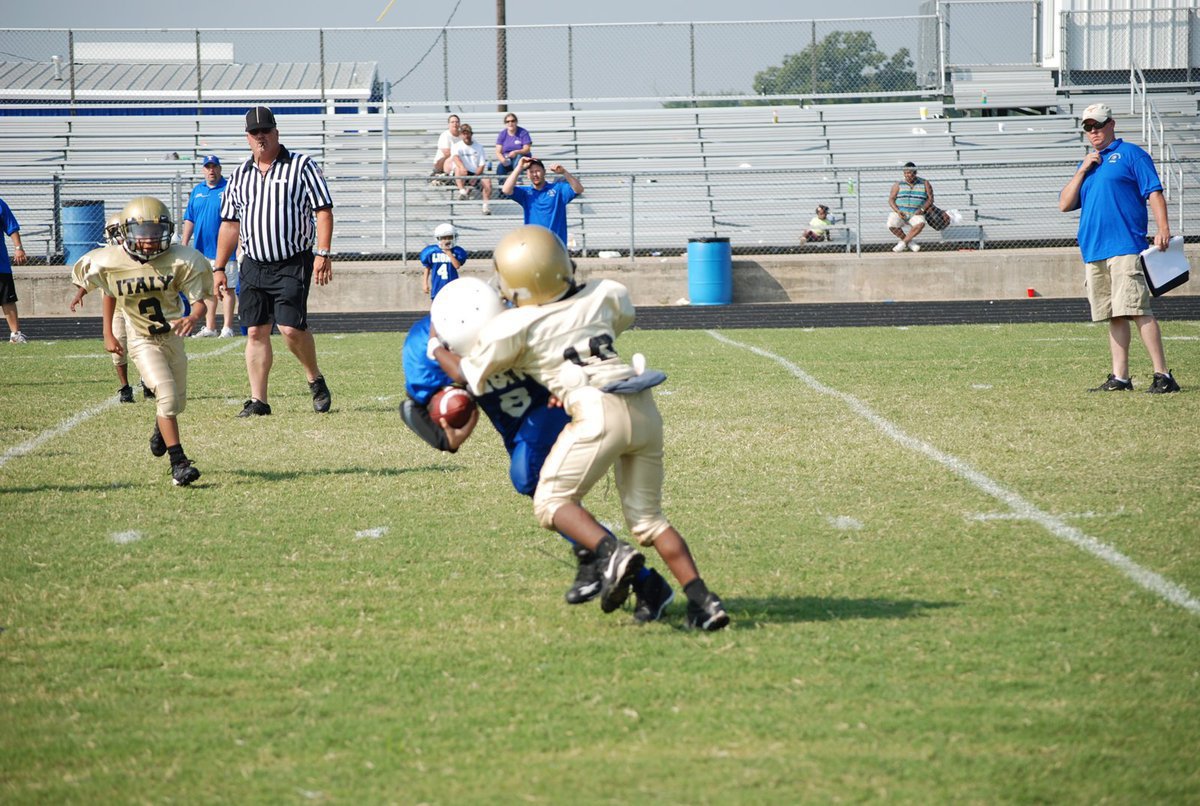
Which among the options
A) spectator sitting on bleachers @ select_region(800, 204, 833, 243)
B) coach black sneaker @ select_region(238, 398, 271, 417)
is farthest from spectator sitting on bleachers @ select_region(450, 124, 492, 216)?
coach black sneaker @ select_region(238, 398, 271, 417)

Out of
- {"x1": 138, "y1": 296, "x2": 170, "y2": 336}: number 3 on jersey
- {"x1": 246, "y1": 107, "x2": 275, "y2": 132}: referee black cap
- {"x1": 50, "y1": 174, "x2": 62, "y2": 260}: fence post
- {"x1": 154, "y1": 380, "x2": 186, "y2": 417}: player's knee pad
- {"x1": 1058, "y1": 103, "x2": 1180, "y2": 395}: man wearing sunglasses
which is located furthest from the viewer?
{"x1": 50, "y1": 174, "x2": 62, "y2": 260}: fence post

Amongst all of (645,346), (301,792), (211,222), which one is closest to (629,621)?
(301,792)

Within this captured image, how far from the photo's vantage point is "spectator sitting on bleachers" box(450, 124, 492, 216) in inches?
785

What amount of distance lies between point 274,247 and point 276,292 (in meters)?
0.29

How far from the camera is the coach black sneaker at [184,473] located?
20.2 ft

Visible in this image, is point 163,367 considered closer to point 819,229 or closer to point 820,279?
point 820,279

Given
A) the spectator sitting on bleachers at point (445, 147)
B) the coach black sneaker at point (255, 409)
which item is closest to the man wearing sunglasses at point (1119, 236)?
the coach black sneaker at point (255, 409)

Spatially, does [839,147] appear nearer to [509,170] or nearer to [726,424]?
[509,170]

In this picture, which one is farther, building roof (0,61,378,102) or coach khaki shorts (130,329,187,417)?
building roof (0,61,378,102)

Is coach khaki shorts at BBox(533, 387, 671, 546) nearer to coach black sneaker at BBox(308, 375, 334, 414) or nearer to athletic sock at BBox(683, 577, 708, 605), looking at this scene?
athletic sock at BBox(683, 577, 708, 605)

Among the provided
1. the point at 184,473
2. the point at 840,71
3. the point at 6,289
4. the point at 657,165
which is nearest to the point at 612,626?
the point at 184,473

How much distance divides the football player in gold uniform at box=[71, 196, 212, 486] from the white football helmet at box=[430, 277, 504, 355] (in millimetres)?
2753

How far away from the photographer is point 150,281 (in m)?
6.40

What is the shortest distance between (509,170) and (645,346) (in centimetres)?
800
